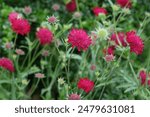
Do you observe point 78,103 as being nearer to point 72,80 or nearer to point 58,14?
point 72,80

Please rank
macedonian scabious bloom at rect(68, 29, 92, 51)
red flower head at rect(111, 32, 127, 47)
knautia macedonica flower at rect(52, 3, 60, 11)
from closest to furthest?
1. macedonian scabious bloom at rect(68, 29, 92, 51)
2. red flower head at rect(111, 32, 127, 47)
3. knautia macedonica flower at rect(52, 3, 60, 11)

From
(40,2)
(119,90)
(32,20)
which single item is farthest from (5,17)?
(119,90)

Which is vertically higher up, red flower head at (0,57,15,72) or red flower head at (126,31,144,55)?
red flower head at (126,31,144,55)

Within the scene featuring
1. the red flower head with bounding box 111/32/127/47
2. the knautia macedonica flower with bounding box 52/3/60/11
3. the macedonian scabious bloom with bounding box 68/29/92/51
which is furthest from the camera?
the knautia macedonica flower with bounding box 52/3/60/11

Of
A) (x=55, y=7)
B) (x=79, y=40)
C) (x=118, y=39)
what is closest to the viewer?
(x=79, y=40)

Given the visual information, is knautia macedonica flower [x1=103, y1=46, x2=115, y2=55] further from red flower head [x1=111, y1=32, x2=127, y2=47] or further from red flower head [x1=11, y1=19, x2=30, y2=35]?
red flower head [x1=11, y1=19, x2=30, y2=35]

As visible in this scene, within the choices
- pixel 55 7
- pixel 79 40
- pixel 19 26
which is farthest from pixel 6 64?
pixel 55 7

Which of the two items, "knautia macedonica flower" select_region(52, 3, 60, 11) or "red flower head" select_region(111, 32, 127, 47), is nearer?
"red flower head" select_region(111, 32, 127, 47)

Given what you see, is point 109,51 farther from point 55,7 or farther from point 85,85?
point 55,7

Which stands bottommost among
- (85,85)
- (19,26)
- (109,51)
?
(85,85)

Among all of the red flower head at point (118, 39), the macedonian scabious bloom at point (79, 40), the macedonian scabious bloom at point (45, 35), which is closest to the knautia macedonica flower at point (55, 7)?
the macedonian scabious bloom at point (45, 35)

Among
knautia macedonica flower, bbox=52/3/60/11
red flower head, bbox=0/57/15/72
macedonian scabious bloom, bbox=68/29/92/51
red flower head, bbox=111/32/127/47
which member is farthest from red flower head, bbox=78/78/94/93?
knautia macedonica flower, bbox=52/3/60/11
